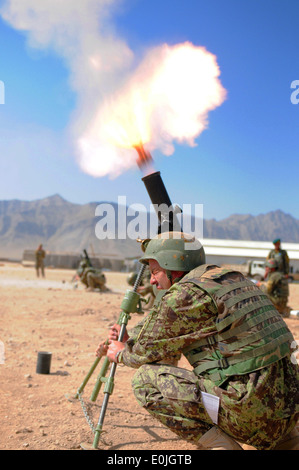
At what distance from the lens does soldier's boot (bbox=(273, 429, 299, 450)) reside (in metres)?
2.95

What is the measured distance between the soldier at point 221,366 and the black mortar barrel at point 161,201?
1.36 metres

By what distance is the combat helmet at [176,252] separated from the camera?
3408 mm

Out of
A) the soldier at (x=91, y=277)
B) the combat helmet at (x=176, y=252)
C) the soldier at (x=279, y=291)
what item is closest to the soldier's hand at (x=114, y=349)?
the combat helmet at (x=176, y=252)

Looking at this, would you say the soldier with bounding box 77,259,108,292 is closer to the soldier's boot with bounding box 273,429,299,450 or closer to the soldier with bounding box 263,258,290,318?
the soldier with bounding box 263,258,290,318

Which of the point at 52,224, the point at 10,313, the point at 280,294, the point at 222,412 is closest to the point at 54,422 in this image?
the point at 222,412

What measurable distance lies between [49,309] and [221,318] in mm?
8968

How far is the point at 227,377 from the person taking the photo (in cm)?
285

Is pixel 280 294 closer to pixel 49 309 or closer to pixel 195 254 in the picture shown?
pixel 49 309

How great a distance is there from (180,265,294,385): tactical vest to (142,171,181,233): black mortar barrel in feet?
4.90

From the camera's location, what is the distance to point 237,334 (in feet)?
9.30

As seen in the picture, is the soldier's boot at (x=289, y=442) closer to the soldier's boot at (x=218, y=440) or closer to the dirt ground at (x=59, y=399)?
the soldier's boot at (x=218, y=440)

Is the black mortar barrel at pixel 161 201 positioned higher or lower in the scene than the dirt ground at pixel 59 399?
higher

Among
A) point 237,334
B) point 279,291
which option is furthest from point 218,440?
point 279,291

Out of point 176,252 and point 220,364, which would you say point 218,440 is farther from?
point 176,252
